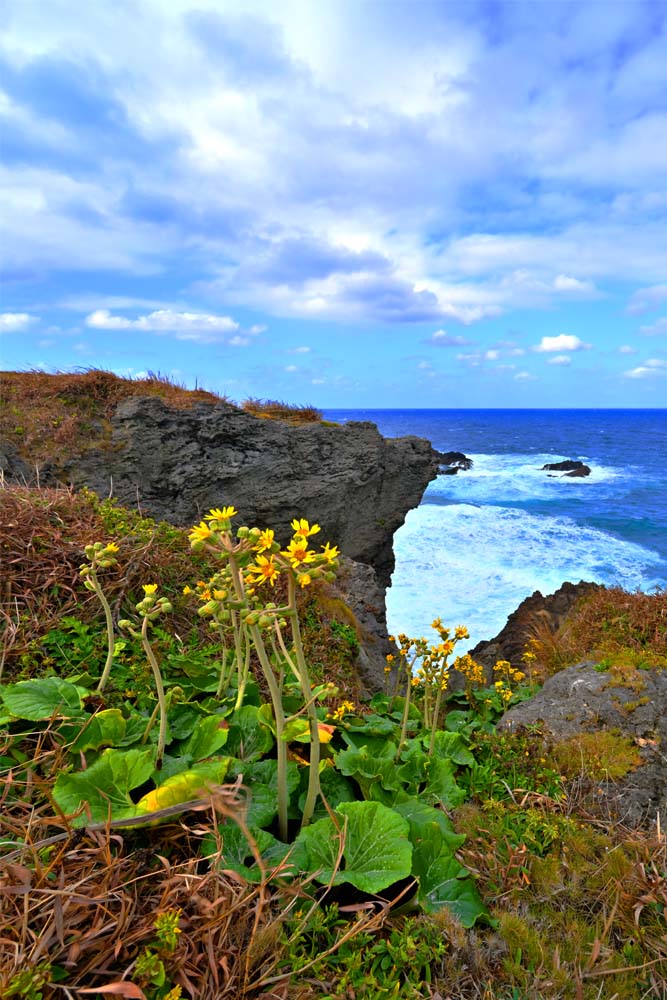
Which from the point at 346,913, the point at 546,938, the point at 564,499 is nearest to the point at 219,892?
the point at 346,913

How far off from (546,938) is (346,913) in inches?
29.2

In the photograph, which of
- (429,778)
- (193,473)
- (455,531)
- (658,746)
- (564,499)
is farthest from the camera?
(564,499)

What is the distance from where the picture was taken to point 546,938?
1.88 meters

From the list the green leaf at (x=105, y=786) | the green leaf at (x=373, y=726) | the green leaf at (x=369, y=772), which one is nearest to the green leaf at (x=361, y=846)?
the green leaf at (x=369, y=772)

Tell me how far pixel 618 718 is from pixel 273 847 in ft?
9.62

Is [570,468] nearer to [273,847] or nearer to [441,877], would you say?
[441,877]

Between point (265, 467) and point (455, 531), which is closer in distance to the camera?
point (265, 467)

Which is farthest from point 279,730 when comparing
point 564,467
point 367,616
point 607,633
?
point 564,467

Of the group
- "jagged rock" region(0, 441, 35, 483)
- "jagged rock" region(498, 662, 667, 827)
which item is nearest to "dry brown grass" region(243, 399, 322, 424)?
"jagged rock" region(0, 441, 35, 483)

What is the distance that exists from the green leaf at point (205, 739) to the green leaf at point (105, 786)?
0.26m

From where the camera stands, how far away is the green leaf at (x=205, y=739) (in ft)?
7.20

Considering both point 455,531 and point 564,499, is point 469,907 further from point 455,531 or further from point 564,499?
point 564,499

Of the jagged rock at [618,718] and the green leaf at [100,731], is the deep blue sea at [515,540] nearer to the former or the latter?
the jagged rock at [618,718]

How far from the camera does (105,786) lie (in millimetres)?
1909
